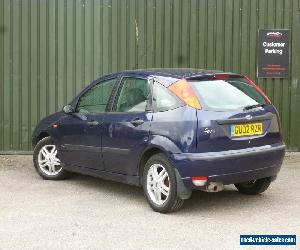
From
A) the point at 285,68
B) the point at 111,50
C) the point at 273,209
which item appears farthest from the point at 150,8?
the point at 273,209

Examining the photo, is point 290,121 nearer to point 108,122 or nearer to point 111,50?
point 111,50

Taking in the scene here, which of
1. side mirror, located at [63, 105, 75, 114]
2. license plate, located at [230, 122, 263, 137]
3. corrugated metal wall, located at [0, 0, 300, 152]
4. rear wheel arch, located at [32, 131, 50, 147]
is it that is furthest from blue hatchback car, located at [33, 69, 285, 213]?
corrugated metal wall, located at [0, 0, 300, 152]

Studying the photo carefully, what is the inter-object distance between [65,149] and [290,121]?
484cm

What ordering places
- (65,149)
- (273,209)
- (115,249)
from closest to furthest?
1. (115,249)
2. (273,209)
3. (65,149)

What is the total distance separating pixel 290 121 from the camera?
435 inches

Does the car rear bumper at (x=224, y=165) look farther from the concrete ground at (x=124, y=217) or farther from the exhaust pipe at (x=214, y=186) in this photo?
the concrete ground at (x=124, y=217)

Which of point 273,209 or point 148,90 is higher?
point 148,90

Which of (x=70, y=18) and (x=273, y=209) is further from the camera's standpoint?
(x=70, y=18)

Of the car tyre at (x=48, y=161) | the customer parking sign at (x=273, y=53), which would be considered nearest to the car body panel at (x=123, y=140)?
the car tyre at (x=48, y=161)

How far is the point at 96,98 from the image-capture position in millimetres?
7695

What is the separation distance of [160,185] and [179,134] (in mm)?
658

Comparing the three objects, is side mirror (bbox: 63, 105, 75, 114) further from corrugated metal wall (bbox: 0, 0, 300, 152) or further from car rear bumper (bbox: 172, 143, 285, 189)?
corrugated metal wall (bbox: 0, 0, 300, 152)

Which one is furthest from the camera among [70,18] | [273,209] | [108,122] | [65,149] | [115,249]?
[70,18]

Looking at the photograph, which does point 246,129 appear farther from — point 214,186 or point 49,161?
point 49,161
